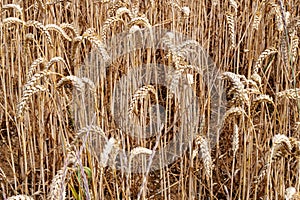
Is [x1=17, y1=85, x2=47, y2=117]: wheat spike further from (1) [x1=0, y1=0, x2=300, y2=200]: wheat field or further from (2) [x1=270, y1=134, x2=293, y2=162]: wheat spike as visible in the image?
(2) [x1=270, y1=134, x2=293, y2=162]: wheat spike

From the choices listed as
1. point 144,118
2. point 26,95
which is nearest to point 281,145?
point 26,95

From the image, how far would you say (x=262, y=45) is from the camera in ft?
6.74

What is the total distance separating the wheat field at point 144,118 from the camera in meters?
1.04

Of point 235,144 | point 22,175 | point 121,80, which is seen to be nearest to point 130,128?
point 121,80

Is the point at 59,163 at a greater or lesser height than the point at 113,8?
lesser

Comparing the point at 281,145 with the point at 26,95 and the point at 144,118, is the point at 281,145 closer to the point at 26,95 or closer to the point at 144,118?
the point at 26,95

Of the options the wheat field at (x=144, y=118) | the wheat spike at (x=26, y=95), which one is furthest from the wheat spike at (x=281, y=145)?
the wheat spike at (x=26, y=95)

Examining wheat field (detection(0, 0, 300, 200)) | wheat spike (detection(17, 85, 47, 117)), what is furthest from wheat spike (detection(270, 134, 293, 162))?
wheat spike (detection(17, 85, 47, 117))

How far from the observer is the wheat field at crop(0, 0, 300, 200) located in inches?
41.1

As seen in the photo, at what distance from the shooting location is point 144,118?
1555mm

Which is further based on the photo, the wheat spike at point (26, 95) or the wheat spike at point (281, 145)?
the wheat spike at point (26, 95)

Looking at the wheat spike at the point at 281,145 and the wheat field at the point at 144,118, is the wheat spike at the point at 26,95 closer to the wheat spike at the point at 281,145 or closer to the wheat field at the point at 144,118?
the wheat field at the point at 144,118

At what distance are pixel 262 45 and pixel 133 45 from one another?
2.27 ft

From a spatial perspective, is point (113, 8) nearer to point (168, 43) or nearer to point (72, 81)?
point (168, 43)
